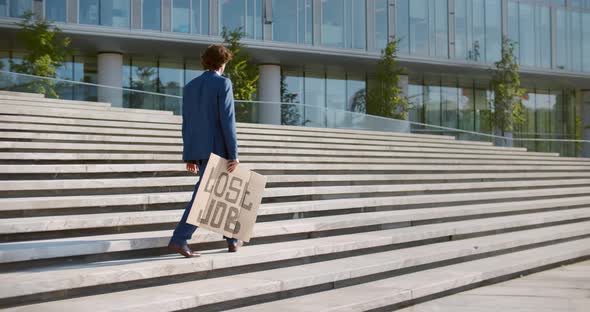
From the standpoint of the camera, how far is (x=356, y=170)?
1219cm

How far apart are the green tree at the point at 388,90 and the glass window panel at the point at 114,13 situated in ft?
37.8

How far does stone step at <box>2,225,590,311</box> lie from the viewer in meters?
4.88

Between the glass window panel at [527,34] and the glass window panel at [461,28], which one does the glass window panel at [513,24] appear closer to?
the glass window panel at [527,34]

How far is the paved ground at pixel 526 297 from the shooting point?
19.7ft

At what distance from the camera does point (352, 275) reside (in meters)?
6.38

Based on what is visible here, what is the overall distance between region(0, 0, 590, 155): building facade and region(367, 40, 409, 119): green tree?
0.73 m

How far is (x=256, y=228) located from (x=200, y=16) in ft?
73.8

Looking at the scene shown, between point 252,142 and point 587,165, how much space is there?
1189 centimetres

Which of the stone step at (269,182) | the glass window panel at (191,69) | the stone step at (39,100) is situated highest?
the glass window panel at (191,69)

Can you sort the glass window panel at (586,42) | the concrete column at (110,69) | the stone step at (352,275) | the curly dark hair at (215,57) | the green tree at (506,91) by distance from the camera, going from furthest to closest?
the glass window panel at (586,42) < the green tree at (506,91) < the concrete column at (110,69) < the curly dark hair at (215,57) < the stone step at (352,275)

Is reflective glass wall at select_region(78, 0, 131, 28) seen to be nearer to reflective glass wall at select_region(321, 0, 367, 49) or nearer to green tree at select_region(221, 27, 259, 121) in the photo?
green tree at select_region(221, 27, 259, 121)

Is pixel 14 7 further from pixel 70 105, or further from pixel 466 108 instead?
pixel 466 108

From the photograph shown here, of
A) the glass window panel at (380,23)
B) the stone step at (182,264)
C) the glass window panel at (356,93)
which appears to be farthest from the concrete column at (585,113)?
the stone step at (182,264)

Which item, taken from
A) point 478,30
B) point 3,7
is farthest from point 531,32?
point 3,7
